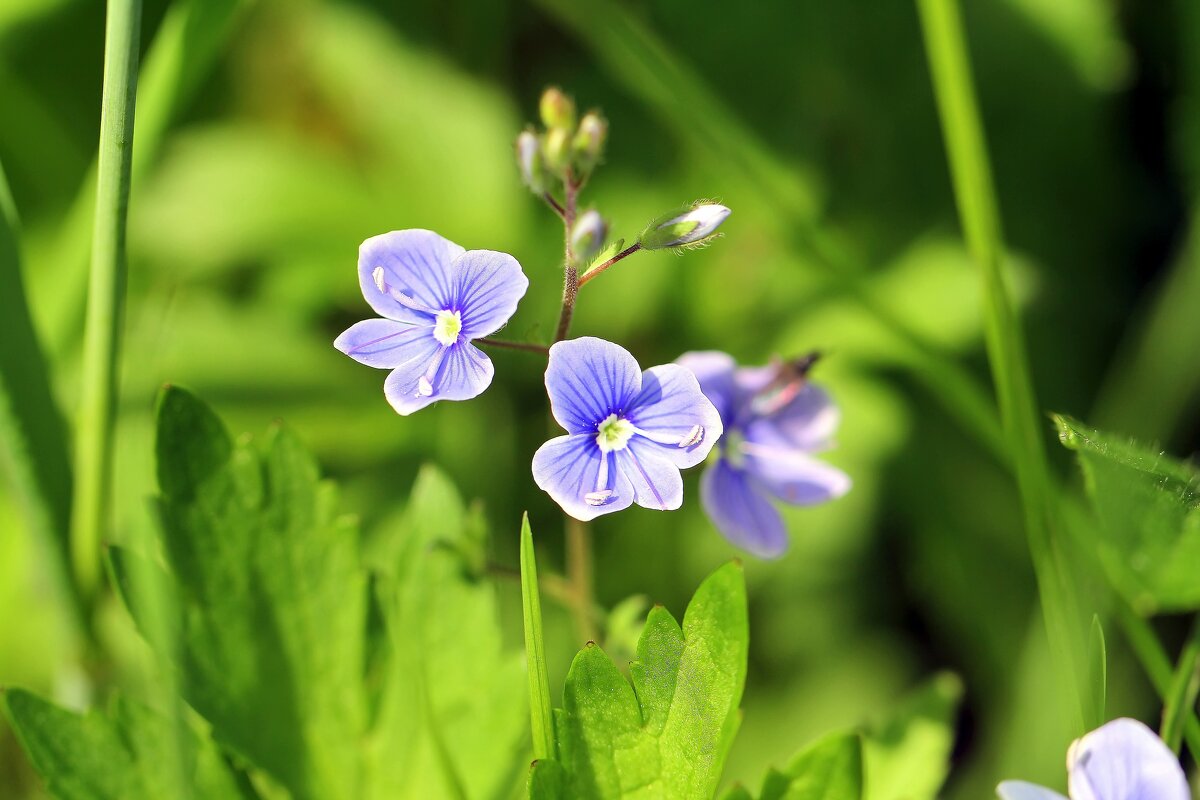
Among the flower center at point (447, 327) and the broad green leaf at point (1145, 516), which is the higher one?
the flower center at point (447, 327)

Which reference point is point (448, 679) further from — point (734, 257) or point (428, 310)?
point (734, 257)

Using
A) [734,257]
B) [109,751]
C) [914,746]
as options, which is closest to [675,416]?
[914,746]

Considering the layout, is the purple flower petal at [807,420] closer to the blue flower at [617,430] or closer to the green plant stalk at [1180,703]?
the blue flower at [617,430]

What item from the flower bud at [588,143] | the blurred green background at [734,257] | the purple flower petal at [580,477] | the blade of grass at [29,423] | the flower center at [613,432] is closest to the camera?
the purple flower petal at [580,477]

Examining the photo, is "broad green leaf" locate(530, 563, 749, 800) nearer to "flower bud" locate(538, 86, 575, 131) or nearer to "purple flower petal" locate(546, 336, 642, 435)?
"purple flower petal" locate(546, 336, 642, 435)

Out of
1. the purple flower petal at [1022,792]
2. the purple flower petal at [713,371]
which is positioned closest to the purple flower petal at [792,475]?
the purple flower petal at [713,371]

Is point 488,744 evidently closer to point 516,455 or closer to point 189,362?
point 516,455

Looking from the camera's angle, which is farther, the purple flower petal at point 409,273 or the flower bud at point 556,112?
the flower bud at point 556,112
